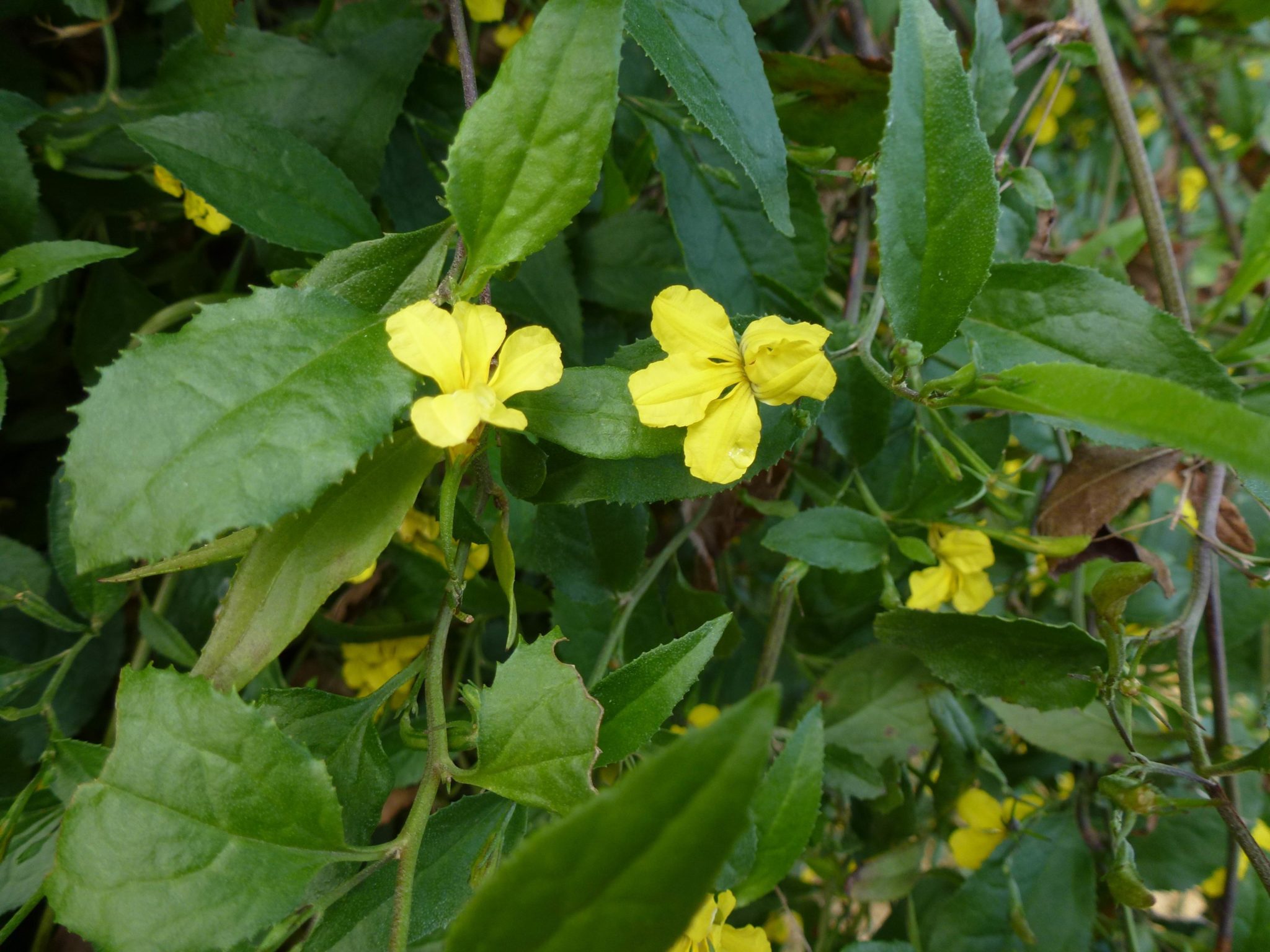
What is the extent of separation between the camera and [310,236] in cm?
55

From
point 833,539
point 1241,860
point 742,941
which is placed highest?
point 833,539

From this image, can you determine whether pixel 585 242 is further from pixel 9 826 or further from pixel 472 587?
pixel 9 826

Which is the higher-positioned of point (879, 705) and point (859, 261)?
point (859, 261)

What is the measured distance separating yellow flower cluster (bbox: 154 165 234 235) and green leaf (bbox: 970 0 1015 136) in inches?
23.5

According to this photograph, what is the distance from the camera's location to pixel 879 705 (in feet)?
2.55

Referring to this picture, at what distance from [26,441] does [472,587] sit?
0.45 m

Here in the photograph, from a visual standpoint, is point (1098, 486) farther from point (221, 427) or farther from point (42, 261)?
point (42, 261)

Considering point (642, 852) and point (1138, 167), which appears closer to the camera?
point (642, 852)

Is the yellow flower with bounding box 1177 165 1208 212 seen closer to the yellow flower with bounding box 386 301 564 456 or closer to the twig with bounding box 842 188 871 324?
the twig with bounding box 842 188 871 324

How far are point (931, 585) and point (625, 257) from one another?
38 centimetres

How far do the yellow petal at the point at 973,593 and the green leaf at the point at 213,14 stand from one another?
671 mm

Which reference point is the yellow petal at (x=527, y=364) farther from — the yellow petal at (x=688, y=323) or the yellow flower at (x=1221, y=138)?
the yellow flower at (x=1221, y=138)

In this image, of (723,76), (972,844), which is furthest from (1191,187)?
(723,76)

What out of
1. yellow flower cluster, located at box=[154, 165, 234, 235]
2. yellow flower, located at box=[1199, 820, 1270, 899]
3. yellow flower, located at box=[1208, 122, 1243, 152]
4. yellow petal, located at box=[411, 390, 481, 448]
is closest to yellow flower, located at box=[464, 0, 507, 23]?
yellow flower cluster, located at box=[154, 165, 234, 235]
